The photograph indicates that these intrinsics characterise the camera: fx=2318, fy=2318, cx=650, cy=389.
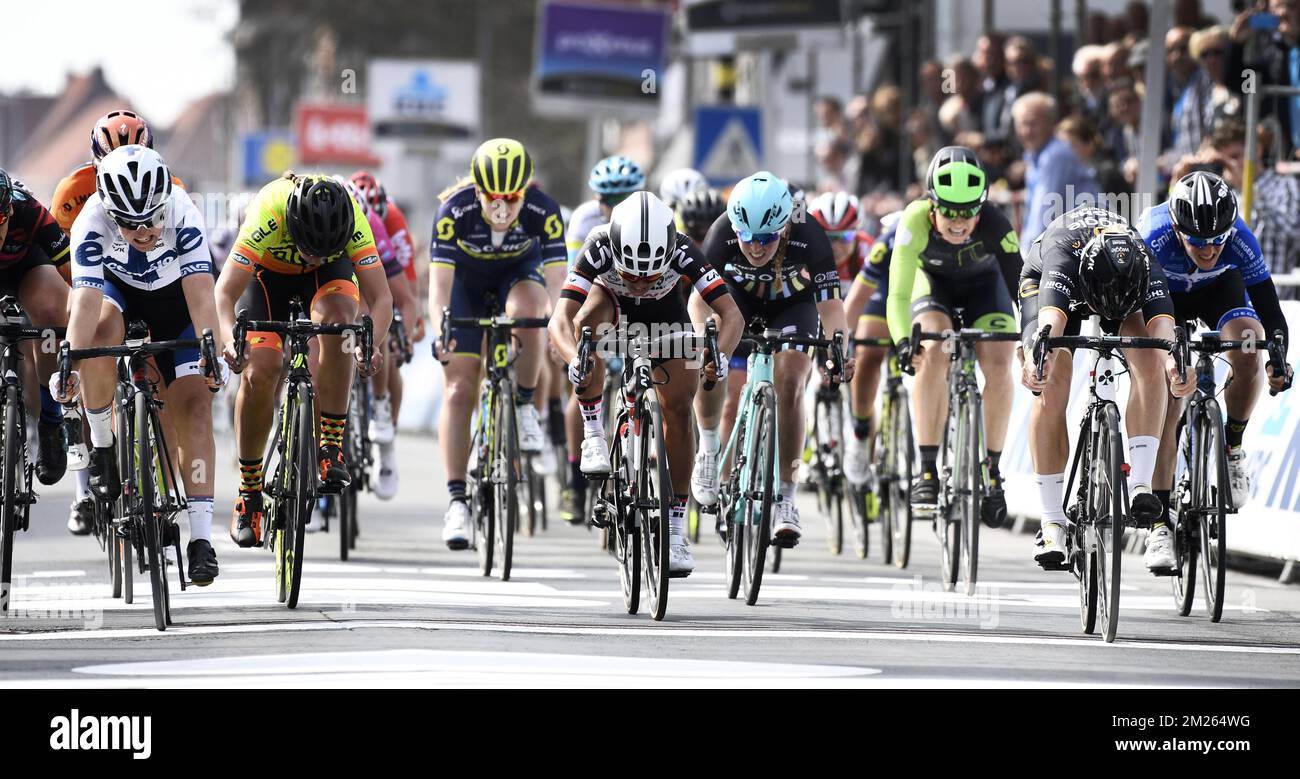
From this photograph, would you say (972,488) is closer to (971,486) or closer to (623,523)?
(971,486)

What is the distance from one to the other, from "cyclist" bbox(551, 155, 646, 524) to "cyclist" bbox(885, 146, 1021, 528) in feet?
7.90

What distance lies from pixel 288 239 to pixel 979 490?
361 cm

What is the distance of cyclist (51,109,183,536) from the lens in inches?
432

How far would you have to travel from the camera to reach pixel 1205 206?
10078 millimetres

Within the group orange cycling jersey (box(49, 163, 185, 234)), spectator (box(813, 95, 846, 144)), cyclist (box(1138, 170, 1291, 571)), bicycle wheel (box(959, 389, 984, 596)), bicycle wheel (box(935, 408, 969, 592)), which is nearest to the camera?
cyclist (box(1138, 170, 1291, 571))

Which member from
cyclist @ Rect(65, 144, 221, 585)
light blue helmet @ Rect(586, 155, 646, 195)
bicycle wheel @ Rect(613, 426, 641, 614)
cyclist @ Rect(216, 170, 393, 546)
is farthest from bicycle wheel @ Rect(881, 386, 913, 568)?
cyclist @ Rect(65, 144, 221, 585)

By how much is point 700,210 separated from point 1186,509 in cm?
385

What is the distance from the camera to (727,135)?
2234 cm

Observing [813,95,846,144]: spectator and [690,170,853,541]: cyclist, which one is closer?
[690,170,853,541]: cyclist

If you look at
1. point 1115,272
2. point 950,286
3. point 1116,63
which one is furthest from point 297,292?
point 1116,63

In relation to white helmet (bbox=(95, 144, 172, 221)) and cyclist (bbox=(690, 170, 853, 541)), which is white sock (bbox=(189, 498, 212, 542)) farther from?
cyclist (bbox=(690, 170, 853, 541))

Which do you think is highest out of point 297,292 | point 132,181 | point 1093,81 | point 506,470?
point 1093,81

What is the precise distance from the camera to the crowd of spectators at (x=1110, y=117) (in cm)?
1459
